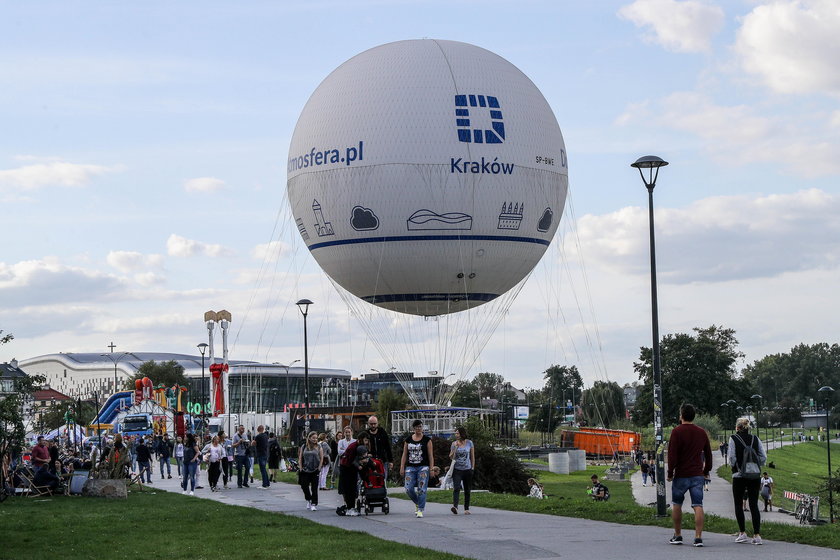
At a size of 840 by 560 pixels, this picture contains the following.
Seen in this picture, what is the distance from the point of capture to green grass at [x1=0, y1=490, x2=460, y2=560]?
15992 mm

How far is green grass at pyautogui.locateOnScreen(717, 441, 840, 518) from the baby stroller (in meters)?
30.4

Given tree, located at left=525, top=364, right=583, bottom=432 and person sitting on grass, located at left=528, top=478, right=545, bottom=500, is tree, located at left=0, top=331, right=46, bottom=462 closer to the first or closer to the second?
person sitting on grass, located at left=528, top=478, right=545, bottom=500

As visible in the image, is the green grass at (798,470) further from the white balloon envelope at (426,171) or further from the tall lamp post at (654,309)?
the tall lamp post at (654,309)

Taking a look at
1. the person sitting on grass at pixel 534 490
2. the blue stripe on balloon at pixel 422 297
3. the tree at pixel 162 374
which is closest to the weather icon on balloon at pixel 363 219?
the blue stripe on balloon at pixel 422 297

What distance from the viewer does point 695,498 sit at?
15.4 m

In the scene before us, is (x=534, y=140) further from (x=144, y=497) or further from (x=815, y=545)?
(x=815, y=545)

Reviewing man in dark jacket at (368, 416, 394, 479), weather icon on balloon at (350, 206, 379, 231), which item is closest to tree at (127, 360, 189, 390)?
weather icon on balloon at (350, 206, 379, 231)

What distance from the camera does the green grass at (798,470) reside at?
193 ft

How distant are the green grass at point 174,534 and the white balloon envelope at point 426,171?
14.2 metres

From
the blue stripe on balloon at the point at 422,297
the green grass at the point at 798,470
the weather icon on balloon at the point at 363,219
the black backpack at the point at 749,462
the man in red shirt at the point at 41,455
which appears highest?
the weather icon on balloon at the point at 363,219

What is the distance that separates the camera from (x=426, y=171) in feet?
120

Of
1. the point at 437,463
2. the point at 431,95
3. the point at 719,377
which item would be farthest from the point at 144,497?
the point at 719,377

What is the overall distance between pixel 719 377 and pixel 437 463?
86.3 metres

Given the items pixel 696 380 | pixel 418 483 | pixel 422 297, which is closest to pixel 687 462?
pixel 418 483
